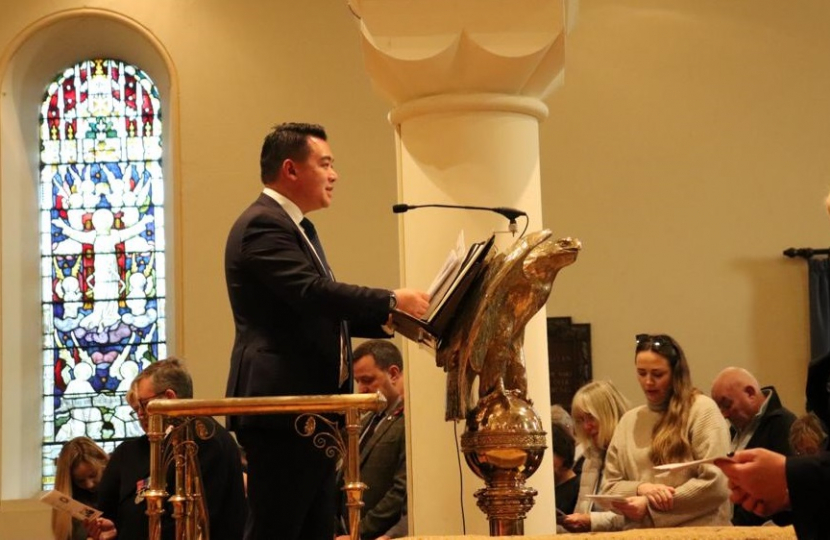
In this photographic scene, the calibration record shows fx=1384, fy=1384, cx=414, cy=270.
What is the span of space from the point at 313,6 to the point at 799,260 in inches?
147

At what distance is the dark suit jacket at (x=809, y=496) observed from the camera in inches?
93.7

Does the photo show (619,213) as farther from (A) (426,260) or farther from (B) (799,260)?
(A) (426,260)

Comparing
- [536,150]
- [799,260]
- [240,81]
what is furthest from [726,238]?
[536,150]

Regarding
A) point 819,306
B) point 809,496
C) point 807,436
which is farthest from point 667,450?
point 819,306

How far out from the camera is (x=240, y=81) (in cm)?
956

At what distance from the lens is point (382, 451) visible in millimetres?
5023

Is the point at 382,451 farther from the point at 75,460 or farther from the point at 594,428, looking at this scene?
the point at 75,460

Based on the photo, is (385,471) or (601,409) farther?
(601,409)

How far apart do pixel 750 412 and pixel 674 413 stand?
3.69 ft

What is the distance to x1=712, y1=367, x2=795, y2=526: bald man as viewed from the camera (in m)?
5.55

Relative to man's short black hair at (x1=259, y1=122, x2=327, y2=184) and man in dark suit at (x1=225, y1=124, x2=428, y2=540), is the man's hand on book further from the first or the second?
man's short black hair at (x1=259, y1=122, x2=327, y2=184)

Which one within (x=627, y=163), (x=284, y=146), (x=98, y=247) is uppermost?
(x=627, y=163)

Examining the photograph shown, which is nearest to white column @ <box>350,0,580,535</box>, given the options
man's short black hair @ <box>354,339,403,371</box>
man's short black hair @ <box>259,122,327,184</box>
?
man's short black hair @ <box>259,122,327,184</box>

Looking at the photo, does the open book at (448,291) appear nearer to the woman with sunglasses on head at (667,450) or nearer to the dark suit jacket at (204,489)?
the dark suit jacket at (204,489)
